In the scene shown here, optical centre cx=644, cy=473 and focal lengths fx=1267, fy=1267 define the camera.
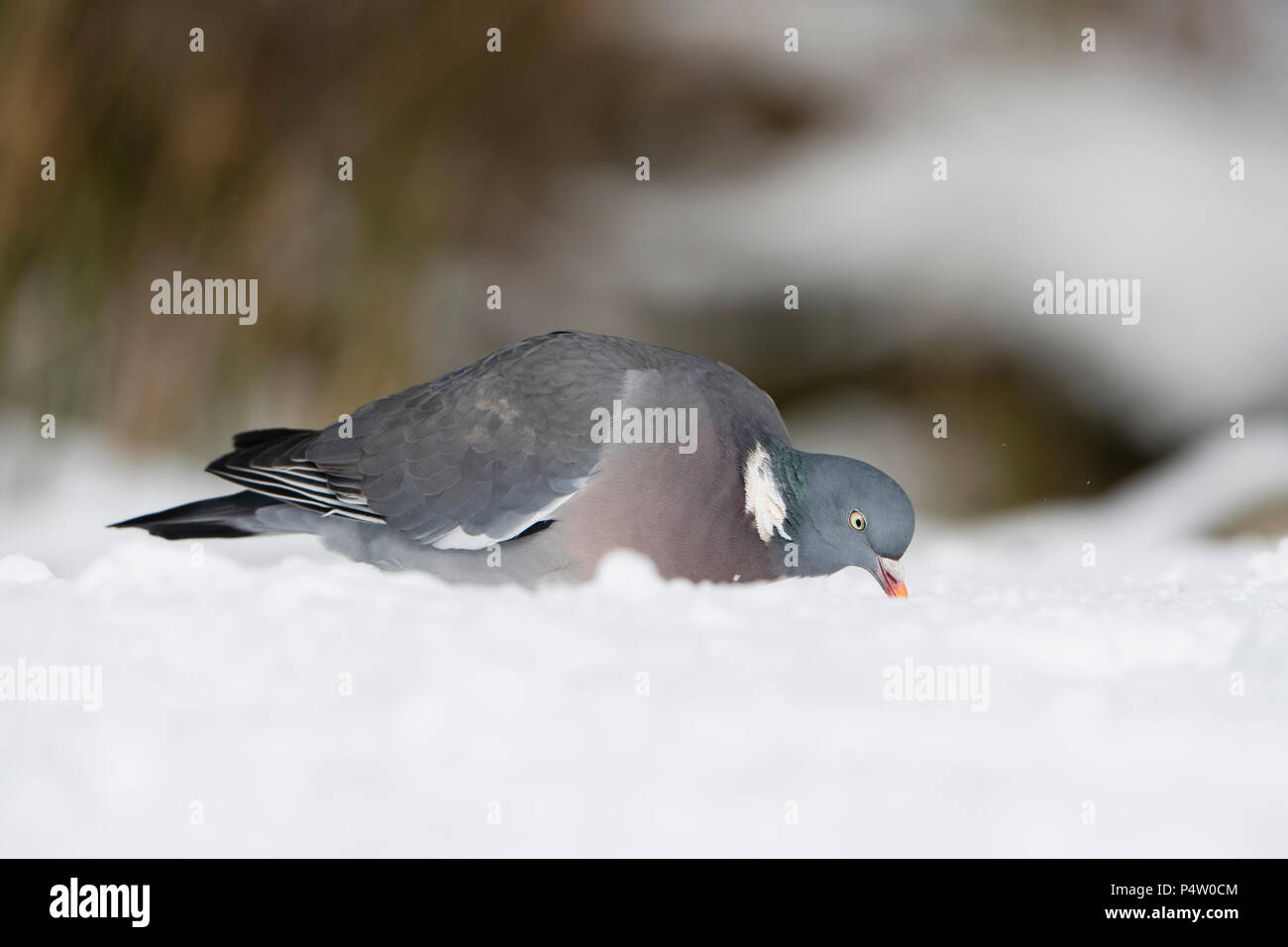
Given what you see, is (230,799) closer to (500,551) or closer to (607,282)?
(500,551)

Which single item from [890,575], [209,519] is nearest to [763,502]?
[890,575]

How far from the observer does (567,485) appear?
9.55 feet

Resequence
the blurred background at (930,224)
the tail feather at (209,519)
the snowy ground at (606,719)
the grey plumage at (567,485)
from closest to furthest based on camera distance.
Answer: the snowy ground at (606,719)
the grey plumage at (567,485)
the tail feather at (209,519)
the blurred background at (930,224)

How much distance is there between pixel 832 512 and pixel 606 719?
1.26m

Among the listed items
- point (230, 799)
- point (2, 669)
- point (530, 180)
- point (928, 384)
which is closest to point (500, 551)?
point (2, 669)

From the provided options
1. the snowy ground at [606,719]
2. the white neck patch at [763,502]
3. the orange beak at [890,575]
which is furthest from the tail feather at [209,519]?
the orange beak at [890,575]

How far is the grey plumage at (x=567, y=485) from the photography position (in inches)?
113

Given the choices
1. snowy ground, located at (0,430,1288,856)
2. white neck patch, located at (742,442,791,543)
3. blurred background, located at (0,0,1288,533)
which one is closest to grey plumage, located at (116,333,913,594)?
white neck patch, located at (742,442,791,543)

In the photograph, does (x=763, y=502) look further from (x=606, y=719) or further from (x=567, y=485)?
(x=606, y=719)

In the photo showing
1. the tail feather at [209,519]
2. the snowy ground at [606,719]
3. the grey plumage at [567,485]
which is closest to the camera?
the snowy ground at [606,719]

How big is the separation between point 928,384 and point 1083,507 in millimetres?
1002

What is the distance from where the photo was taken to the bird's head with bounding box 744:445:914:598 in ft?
9.46

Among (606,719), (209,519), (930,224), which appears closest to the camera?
(606,719)

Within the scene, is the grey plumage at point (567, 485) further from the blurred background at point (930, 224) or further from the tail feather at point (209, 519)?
the blurred background at point (930, 224)
